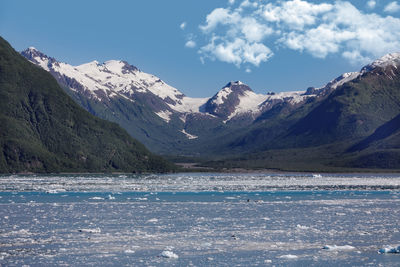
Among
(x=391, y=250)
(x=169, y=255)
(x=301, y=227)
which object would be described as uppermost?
(x=301, y=227)

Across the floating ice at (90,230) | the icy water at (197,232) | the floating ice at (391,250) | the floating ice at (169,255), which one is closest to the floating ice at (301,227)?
the icy water at (197,232)

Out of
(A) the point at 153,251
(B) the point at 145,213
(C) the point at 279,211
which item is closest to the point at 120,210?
(B) the point at 145,213

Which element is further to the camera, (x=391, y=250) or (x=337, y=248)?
(x=337, y=248)

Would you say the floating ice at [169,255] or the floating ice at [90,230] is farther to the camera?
the floating ice at [90,230]

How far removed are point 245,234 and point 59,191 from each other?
69.0 metres

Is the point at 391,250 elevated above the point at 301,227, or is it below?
below

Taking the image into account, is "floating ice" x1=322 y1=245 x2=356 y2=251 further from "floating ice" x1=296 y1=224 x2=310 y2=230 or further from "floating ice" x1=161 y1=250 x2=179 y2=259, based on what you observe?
"floating ice" x1=161 y1=250 x2=179 y2=259

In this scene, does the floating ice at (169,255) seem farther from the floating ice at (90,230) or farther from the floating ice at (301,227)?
the floating ice at (301,227)

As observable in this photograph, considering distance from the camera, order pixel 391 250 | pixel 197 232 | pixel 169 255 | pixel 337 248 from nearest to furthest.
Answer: pixel 169 255 < pixel 391 250 < pixel 337 248 < pixel 197 232

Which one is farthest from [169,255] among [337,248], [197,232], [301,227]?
[301,227]

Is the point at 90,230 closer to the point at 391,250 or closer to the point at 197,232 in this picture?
the point at 197,232

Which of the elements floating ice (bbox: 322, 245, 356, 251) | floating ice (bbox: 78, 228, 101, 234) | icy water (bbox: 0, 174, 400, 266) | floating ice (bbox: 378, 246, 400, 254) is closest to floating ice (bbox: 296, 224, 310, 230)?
icy water (bbox: 0, 174, 400, 266)

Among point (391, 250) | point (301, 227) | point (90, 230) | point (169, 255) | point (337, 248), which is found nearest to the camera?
point (169, 255)

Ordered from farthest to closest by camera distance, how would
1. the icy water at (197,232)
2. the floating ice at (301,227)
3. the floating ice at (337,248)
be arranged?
the floating ice at (301,227), the floating ice at (337,248), the icy water at (197,232)
